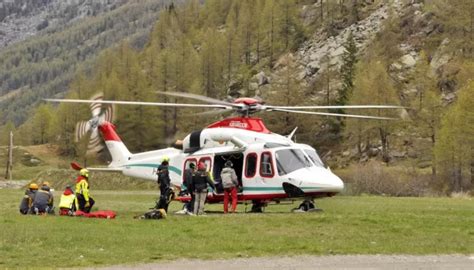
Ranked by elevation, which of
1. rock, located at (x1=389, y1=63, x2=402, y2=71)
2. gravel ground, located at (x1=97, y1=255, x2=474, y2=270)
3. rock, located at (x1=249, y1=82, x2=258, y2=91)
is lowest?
gravel ground, located at (x1=97, y1=255, x2=474, y2=270)

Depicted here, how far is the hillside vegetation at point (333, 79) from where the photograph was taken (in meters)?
60.9

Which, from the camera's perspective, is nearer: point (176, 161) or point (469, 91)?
point (176, 161)

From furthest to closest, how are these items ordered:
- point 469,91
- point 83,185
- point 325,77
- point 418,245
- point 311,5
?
point 311,5, point 325,77, point 469,91, point 83,185, point 418,245

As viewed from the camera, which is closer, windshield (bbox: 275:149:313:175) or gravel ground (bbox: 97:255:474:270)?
gravel ground (bbox: 97:255:474:270)

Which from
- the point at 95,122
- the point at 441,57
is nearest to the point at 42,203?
the point at 95,122

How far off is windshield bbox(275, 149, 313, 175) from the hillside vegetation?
3079 centimetres

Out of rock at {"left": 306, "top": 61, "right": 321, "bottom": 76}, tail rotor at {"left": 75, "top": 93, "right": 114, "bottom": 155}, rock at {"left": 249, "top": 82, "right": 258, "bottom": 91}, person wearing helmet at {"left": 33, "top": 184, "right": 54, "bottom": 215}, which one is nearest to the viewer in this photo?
person wearing helmet at {"left": 33, "top": 184, "right": 54, "bottom": 215}

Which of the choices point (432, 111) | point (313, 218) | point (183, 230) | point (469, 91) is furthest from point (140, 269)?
point (432, 111)

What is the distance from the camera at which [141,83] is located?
89812 mm

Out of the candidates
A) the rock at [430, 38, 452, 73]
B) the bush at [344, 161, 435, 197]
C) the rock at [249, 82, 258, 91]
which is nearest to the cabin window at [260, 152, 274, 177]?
the bush at [344, 161, 435, 197]

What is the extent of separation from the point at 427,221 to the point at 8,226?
37.9 feet

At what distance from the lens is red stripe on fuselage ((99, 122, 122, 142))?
3123cm

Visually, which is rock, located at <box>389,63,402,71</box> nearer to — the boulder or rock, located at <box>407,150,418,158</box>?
rock, located at <box>407,150,418,158</box>

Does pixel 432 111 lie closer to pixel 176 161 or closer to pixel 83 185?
pixel 176 161
